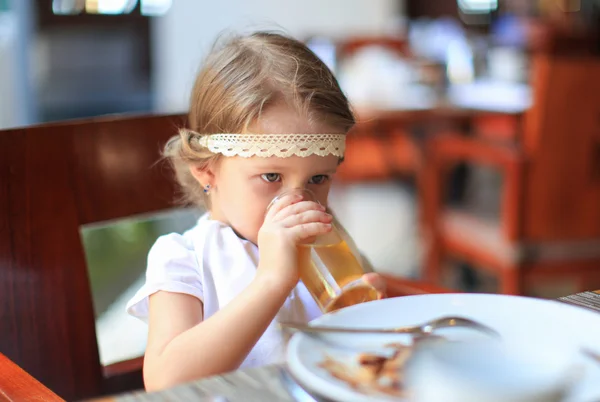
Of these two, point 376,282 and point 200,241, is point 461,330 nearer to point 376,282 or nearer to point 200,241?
point 376,282

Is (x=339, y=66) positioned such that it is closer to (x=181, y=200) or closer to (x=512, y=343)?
(x=181, y=200)

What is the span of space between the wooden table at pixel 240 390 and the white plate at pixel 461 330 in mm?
20

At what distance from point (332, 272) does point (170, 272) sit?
0.22m

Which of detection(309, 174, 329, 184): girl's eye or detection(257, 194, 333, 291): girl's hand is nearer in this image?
detection(257, 194, 333, 291): girl's hand

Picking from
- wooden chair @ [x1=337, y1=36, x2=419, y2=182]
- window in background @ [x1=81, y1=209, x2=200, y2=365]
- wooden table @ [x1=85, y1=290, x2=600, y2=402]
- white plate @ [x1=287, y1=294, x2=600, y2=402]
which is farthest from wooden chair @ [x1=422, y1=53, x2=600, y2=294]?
wooden table @ [x1=85, y1=290, x2=600, y2=402]

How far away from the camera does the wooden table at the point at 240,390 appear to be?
53cm

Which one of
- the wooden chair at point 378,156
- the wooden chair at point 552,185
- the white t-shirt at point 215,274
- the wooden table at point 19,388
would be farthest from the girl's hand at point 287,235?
the wooden chair at point 378,156

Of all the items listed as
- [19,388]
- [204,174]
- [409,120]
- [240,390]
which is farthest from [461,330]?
[409,120]

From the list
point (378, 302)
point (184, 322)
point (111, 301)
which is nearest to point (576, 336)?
point (378, 302)

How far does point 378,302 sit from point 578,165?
173 centimetres

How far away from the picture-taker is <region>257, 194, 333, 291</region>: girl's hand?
33.0 inches

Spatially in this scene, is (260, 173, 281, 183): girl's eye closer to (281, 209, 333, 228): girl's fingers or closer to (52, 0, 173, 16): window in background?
(281, 209, 333, 228): girl's fingers

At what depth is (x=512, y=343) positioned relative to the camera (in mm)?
606

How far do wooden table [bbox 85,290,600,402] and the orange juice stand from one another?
0.25m
